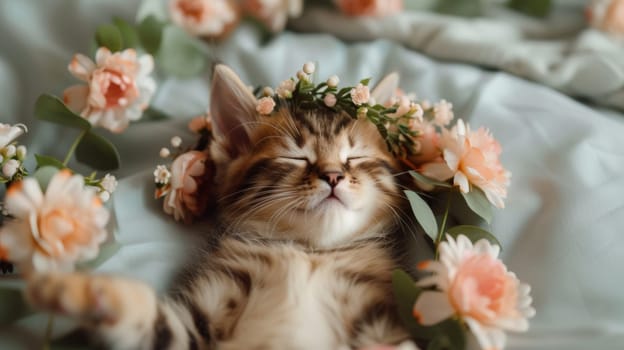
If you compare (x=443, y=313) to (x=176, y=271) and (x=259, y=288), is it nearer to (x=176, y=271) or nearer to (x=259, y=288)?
(x=259, y=288)

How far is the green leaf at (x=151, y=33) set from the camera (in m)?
1.40

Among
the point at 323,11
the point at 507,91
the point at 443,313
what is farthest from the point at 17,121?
the point at 507,91

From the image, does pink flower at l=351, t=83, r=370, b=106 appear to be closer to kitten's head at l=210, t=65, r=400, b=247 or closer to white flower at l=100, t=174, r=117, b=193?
kitten's head at l=210, t=65, r=400, b=247

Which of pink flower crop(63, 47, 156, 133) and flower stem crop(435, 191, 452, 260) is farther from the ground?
pink flower crop(63, 47, 156, 133)

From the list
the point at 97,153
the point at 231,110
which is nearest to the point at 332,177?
the point at 231,110

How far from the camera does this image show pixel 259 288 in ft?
3.26

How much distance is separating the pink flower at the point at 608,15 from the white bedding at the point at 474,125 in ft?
1.12

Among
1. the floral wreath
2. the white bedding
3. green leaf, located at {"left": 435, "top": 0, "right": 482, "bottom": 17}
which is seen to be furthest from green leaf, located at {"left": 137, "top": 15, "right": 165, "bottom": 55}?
green leaf, located at {"left": 435, "top": 0, "right": 482, "bottom": 17}

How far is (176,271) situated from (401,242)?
0.46 meters

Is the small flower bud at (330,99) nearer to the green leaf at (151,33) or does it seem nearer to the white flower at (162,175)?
the white flower at (162,175)

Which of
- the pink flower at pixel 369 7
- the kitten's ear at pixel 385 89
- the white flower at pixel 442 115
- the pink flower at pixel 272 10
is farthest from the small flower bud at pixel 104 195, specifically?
the pink flower at pixel 369 7

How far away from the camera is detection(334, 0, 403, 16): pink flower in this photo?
159 centimetres

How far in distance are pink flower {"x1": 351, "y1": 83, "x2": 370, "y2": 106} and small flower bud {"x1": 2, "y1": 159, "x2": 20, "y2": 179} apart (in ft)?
2.08

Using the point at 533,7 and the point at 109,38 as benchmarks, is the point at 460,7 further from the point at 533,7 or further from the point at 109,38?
the point at 109,38
